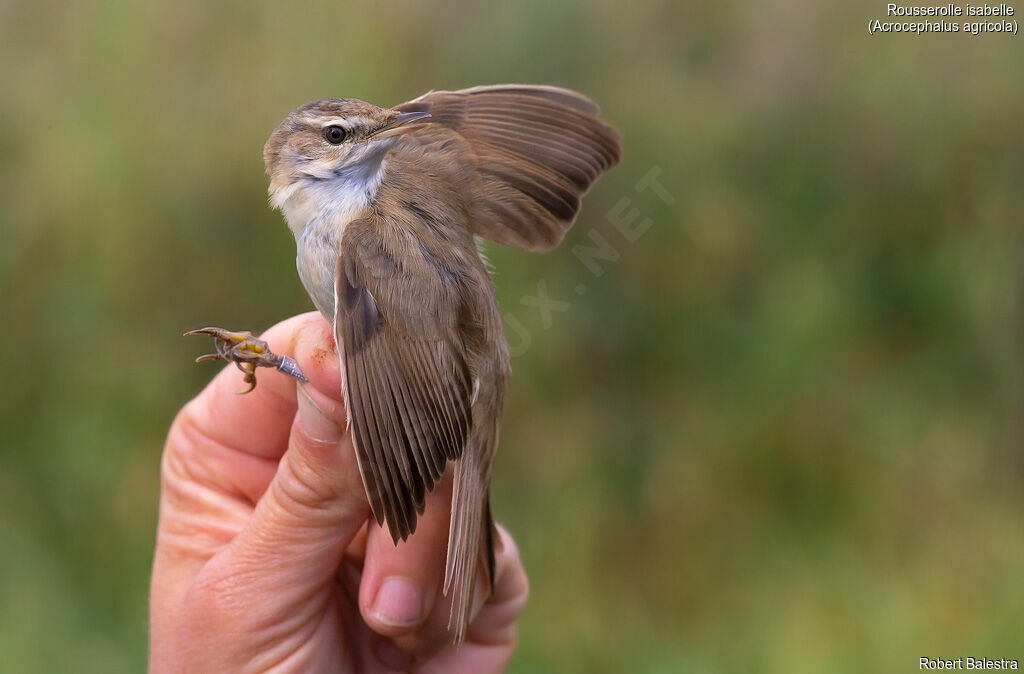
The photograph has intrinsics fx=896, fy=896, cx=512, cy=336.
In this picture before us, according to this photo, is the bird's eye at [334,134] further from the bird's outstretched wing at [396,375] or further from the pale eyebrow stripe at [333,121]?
the bird's outstretched wing at [396,375]


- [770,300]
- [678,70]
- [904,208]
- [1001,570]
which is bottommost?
[1001,570]

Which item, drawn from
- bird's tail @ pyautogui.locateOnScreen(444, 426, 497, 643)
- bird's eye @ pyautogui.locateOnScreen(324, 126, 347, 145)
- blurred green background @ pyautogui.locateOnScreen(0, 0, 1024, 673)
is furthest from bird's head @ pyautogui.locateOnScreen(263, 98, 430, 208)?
blurred green background @ pyautogui.locateOnScreen(0, 0, 1024, 673)

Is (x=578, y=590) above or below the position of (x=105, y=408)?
below

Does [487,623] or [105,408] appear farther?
[105,408]

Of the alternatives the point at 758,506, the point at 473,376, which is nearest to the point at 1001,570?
the point at 758,506

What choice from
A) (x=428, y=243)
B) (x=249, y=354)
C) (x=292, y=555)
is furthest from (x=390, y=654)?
(x=428, y=243)

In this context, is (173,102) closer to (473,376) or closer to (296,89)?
(296,89)

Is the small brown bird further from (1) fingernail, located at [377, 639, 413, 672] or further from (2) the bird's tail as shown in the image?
(1) fingernail, located at [377, 639, 413, 672]
